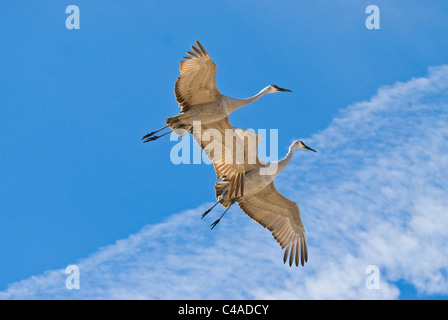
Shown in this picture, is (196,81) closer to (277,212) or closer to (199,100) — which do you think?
(199,100)

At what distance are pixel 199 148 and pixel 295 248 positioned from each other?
396 centimetres

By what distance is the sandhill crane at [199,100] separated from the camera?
64.6ft

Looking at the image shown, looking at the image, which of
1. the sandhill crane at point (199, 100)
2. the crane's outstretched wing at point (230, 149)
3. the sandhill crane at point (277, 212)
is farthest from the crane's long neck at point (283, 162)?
the sandhill crane at point (199, 100)

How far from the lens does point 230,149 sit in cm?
2147

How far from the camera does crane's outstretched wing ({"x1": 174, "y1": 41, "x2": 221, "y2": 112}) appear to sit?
19375mm

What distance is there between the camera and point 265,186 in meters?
21.6

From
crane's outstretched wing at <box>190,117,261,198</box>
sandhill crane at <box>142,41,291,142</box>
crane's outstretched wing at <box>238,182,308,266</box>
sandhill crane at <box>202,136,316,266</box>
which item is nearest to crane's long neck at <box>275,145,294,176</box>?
sandhill crane at <box>202,136,316,266</box>

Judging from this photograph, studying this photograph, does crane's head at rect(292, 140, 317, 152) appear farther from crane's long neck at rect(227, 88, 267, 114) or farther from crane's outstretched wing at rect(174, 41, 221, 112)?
crane's outstretched wing at rect(174, 41, 221, 112)

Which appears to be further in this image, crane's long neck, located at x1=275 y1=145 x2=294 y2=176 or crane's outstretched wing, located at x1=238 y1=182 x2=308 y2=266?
A: crane's outstretched wing, located at x1=238 y1=182 x2=308 y2=266

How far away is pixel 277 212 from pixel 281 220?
0.26m

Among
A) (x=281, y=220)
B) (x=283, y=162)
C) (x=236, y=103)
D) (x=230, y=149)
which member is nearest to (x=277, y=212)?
(x=281, y=220)

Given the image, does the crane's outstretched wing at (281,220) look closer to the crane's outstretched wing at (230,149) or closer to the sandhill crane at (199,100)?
the crane's outstretched wing at (230,149)
